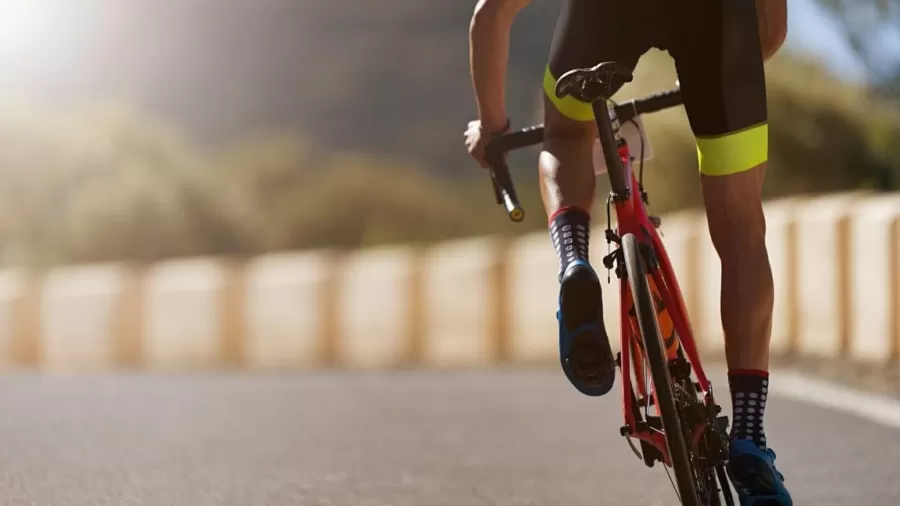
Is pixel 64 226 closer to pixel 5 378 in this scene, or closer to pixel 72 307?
pixel 72 307

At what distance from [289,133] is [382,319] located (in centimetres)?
4684

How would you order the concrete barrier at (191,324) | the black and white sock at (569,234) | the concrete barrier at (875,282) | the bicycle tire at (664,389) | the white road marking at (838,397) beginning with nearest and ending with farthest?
the bicycle tire at (664,389)
the black and white sock at (569,234)
the white road marking at (838,397)
the concrete barrier at (875,282)
the concrete barrier at (191,324)

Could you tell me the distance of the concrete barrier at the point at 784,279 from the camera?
1104 centimetres

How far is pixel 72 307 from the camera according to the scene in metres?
14.7

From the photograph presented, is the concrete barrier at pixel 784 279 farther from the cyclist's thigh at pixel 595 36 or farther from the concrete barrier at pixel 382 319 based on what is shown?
the cyclist's thigh at pixel 595 36

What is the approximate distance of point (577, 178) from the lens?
3975 millimetres

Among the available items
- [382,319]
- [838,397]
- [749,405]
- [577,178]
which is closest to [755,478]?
[749,405]

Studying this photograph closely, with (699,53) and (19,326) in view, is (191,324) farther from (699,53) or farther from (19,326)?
(699,53)

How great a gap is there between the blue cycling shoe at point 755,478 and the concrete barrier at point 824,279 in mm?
6422

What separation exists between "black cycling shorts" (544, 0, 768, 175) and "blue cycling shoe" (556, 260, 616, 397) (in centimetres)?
48

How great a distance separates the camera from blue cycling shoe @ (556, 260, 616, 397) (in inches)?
147

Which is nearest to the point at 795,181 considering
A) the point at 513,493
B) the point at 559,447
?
the point at 559,447

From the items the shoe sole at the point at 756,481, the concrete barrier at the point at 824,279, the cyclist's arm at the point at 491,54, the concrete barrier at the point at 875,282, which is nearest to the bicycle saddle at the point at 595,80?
the cyclist's arm at the point at 491,54

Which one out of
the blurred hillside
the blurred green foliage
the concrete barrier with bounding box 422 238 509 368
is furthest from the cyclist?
A: the blurred hillside
